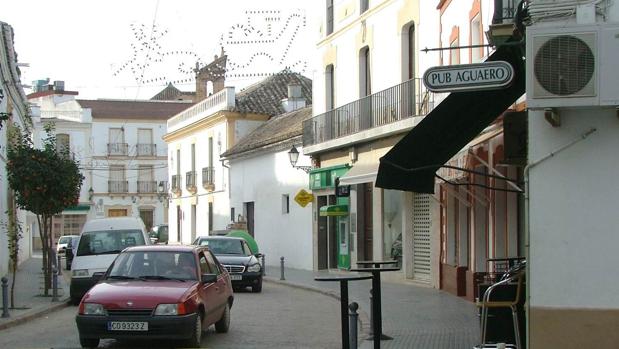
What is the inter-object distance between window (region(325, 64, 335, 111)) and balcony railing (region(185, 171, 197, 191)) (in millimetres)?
20348

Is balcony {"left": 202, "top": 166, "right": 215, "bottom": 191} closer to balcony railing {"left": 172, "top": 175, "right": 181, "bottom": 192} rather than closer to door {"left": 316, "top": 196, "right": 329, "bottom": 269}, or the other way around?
balcony railing {"left": 172, "top": 175, "right": 181, "bottom": 192}

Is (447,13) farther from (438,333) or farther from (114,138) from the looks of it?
(114,138)

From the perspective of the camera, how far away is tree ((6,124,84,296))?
69.1 ft

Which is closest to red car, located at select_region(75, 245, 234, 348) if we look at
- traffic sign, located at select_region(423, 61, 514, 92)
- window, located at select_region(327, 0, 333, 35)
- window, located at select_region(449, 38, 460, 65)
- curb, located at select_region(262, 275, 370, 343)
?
curb, located at select_region(262, 275, 370, 343)

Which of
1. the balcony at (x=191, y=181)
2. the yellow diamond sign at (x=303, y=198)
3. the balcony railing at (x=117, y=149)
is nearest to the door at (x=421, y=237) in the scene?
the yellow diamond sign at (x=303, y=198)

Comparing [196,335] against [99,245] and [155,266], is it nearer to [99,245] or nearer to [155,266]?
[155,266]

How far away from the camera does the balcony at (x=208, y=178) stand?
46.4 m

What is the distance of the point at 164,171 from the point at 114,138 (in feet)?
16.2

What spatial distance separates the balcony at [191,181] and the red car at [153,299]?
36.4 metres

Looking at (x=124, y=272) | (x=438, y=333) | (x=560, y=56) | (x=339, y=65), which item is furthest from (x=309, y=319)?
(x=339, y=65)

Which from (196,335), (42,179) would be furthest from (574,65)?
(42,179)

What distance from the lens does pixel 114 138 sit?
70062 millimetres

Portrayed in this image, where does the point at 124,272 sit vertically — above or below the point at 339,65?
below

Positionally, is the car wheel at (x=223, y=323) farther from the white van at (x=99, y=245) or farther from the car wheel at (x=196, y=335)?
the white van at (x=99, y=245)
